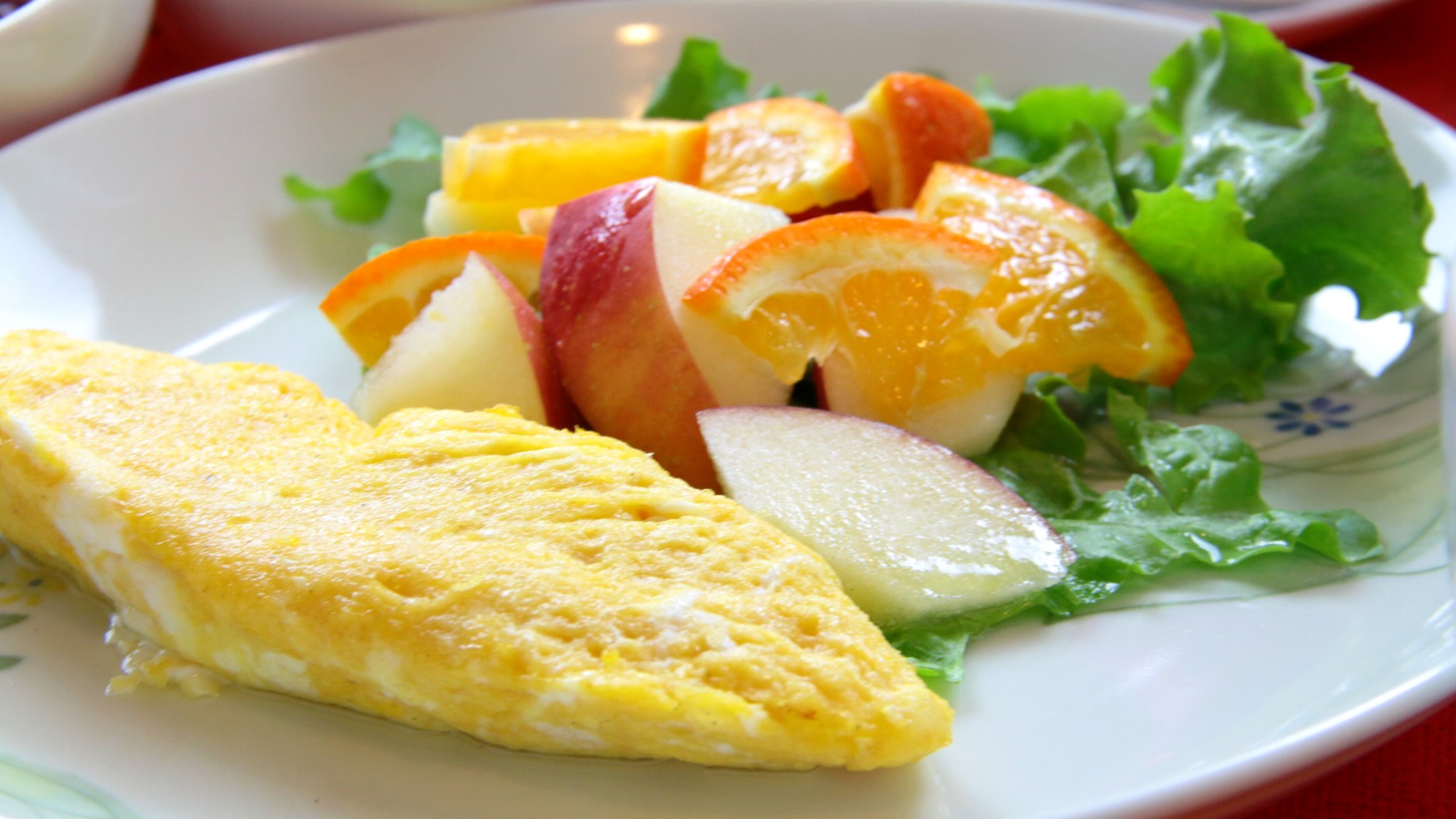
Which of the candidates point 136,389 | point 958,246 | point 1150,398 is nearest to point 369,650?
point 136,389

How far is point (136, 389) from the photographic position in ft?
6.52

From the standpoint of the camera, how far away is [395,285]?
2469 mm

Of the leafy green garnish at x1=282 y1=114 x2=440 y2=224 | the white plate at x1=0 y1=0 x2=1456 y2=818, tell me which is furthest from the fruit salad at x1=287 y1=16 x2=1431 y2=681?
the leafy green garnish at x1=282 y1=114 x2=440 y2=224

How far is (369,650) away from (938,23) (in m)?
2.76

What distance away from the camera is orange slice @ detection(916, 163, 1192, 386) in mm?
2285

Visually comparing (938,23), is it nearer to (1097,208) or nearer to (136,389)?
(1097,208)

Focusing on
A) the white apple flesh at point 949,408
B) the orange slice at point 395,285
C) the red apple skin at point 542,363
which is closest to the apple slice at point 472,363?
the red apple skin at point 542,363

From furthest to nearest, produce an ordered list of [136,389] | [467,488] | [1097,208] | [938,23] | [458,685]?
[938,23]
[1097,208]
[136,389]
[467,488]
[458,685]

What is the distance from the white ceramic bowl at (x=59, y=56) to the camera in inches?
116

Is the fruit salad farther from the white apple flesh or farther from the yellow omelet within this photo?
the yellow omelet

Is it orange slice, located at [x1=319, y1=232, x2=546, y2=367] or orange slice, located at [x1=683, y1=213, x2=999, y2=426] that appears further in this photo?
orange slice, located at [x1=319, y1=232, x2=546, y2=367]

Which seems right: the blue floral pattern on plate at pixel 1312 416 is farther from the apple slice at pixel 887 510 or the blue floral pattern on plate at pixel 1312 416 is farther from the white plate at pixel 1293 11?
the white plate at pixel 1293 11

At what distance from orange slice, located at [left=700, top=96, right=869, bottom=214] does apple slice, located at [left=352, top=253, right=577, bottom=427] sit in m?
0.62

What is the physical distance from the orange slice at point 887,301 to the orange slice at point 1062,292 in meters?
0.08
